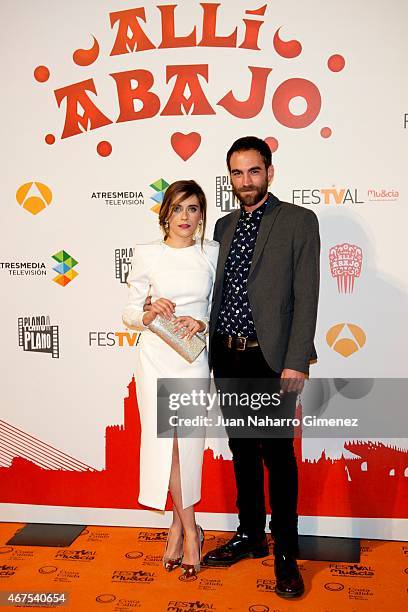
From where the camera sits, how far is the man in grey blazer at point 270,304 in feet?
8.32

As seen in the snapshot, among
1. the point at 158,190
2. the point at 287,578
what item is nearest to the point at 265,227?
the point at 158,190

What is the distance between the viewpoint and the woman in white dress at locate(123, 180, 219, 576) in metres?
2.63

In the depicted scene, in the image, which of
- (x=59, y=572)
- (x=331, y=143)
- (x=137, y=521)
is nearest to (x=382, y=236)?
(x=331, y=143)

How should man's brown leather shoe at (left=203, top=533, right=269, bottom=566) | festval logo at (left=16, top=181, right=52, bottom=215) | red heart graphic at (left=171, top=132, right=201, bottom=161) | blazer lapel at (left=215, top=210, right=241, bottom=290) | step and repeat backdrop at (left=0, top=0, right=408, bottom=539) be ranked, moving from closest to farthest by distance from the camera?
1. blazer lapel at (left=215, top=210, right=241, bottom=290)
2. man's brown leather shoe at (left=203, top=533, right=269, bottom=566)
3. step and repeat backdrop at (left=0, top=0, right=408, bottom=539)
4. red heart graphic at (left=171, top=132, right=201, bottom=161)
5. festval logo at (left=16, top=181, right=52, bottom=215)

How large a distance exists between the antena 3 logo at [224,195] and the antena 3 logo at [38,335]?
3.41 ft

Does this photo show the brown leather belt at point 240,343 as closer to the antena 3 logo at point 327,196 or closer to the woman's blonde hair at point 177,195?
the woman's blonde hair at point 177,195

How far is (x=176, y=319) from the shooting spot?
2.61m

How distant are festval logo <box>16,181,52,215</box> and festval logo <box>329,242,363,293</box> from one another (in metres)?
1.43

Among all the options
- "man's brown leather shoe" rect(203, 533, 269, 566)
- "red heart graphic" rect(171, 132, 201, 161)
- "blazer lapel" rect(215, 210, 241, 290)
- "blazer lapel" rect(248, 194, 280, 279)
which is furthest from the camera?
"red heart graphic" rect(171, 132, 201, 161)

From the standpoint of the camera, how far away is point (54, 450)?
11.0 ft

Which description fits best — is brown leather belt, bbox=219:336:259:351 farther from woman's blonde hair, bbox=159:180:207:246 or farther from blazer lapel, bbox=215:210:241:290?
woman's blonde hair, bbox=159:180:207:246

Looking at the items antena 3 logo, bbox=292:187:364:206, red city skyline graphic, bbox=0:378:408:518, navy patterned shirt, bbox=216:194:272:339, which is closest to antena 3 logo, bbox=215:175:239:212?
antena 3 logo, bbox=292:187:364:206

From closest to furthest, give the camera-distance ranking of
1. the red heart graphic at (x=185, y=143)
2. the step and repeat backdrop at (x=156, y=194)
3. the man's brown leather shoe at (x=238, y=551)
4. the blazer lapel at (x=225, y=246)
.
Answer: the blazer lapel at (x=225, y=246)
the man's brown leather shoe at (x=238, y=551)
the step and repeat backdrop at (x=156, y=194)
the red heart graphic at (x=185, y=143)

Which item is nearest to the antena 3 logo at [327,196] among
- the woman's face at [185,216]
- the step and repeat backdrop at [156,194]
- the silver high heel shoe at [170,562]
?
the step and repeat backdrop at [156,194]
